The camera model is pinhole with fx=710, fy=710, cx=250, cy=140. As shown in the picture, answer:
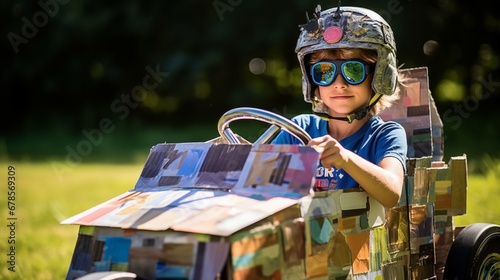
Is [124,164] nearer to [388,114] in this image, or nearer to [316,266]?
[388,114]

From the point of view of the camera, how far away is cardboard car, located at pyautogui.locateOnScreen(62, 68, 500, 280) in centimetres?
296

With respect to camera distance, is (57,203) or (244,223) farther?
(57,203)

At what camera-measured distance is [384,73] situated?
4281 mm

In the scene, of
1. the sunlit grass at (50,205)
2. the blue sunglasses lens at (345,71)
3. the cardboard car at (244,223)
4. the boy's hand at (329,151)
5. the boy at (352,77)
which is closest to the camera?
the cardboard car at (244,223)

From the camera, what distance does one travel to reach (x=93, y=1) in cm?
2234

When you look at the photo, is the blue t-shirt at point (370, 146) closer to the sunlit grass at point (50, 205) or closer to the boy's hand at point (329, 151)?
the boy's hand at point (329, 151)

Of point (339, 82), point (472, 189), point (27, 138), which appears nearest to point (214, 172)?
point (339, 82)

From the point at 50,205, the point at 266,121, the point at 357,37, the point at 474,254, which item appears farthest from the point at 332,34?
the point at 50,205

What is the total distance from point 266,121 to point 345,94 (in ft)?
2.93

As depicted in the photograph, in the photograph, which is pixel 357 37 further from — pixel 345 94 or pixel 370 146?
pixel 370 146

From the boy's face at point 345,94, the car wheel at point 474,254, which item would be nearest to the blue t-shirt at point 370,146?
the boy's face at point 345,94

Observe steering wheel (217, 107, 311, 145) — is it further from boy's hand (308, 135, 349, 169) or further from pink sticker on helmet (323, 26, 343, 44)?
pink sticker on helmet (323, 26, 343, 44)

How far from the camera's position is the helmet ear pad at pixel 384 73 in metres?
4.27

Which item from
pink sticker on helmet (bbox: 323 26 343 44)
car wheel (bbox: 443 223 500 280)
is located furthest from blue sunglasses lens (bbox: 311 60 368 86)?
car wheel (bbox: 443 223 500 280)
